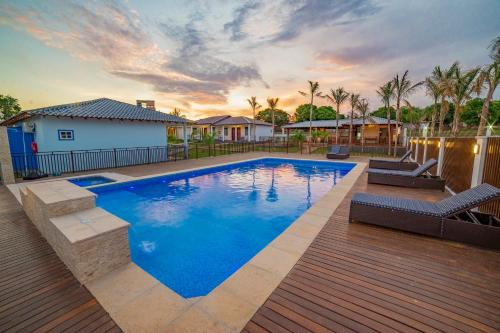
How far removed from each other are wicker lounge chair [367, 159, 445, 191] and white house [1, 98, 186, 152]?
13114 mm

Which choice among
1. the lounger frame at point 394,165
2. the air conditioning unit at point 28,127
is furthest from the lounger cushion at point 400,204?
the air conditioning unit at point 28,127

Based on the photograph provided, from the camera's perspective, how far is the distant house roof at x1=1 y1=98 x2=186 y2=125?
34.4 feet

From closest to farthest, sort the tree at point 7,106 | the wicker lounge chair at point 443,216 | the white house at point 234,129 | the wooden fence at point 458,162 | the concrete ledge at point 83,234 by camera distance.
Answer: the concrete ledge at point 83,234, the wicker lounge chair at point 443,216, the wooden fence at point 458,162, the white house at point 234,129, the tree at point 7,106

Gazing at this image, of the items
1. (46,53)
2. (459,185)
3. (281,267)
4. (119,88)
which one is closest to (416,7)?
(459,185)

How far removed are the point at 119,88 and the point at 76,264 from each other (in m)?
18.2

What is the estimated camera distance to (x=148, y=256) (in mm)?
4293

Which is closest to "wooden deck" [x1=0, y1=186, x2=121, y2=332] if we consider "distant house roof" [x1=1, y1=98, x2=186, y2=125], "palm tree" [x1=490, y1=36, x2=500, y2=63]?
"distant house roof" [x1=1, y1=98, x2=186, y2=125]

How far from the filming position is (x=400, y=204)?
13.2 ft

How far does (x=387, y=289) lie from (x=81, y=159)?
1458cm

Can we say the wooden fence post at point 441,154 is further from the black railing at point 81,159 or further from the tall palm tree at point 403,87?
the black railing at point 81,159

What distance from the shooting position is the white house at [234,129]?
112 ft

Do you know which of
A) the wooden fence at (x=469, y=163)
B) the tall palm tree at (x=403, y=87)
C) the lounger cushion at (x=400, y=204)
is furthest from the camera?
the tall palm tree at (x=403, y=87)

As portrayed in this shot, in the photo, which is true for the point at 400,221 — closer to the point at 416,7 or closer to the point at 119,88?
the point at 416,7

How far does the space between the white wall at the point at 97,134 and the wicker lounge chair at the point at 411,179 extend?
46.1ft
